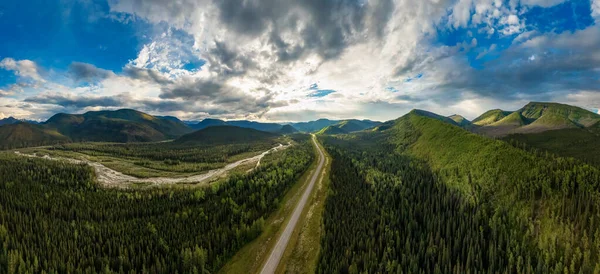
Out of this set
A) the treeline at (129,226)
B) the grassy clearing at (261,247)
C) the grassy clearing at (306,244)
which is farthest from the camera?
the treeline at (129,226)

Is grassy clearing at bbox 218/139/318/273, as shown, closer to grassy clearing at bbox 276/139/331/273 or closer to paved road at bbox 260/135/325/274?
paved road at bbox 260/135/325/274

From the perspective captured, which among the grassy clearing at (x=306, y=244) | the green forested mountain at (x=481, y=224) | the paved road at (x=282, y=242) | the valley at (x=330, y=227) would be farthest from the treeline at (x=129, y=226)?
the green forested mountain at (x=481, y=224)

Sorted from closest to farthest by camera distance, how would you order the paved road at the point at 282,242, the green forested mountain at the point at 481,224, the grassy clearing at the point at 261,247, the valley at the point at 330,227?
the paved road at the point at 282,242, the grassy clearing at the point at 261,247, the valley at the point at 330,227, the green forested mountain at the point at 481,224

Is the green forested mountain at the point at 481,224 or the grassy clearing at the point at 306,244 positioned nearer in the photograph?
the grassy clearing at the point at 306,244

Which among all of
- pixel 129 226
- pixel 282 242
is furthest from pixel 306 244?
pixel 129 226

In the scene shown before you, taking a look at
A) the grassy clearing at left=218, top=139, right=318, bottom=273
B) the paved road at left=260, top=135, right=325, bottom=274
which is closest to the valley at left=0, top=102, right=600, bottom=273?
the paved road at left=260, top=135, right=325, bottom=274

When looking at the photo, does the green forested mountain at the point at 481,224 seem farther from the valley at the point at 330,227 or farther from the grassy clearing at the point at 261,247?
the grassy clearing at the point at 261,247
